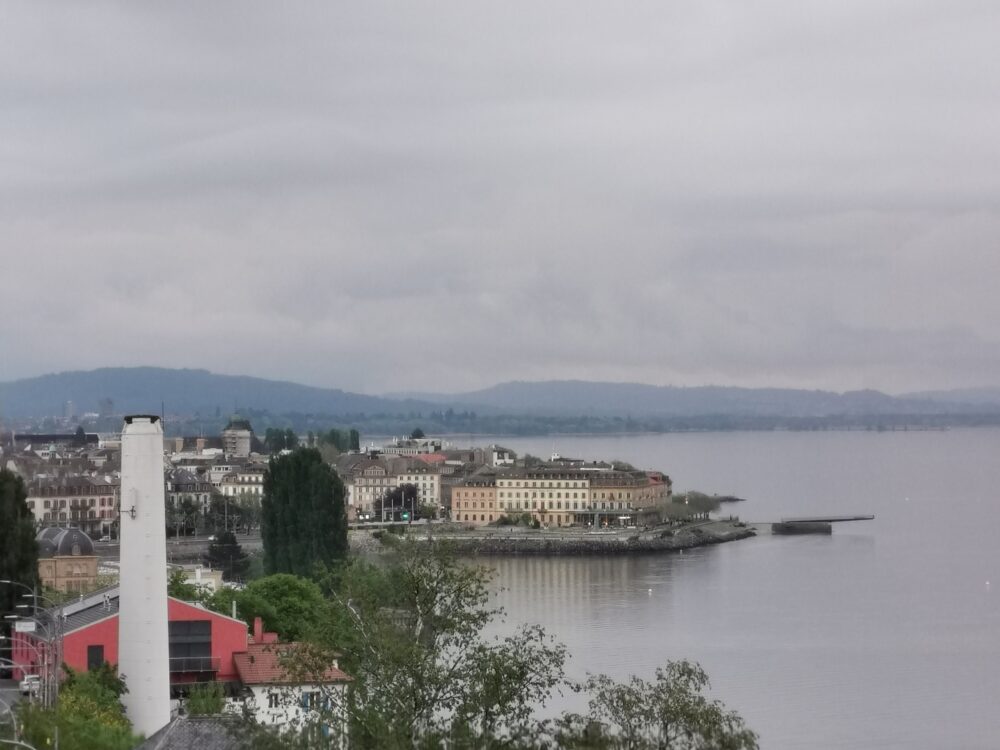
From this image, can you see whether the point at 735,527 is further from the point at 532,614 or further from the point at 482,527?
the point at 532,614

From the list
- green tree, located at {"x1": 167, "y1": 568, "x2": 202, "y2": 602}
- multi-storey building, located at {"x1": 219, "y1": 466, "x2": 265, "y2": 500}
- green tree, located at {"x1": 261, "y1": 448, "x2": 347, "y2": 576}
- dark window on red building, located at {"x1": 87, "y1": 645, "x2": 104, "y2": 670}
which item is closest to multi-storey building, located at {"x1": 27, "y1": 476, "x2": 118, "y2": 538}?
multi-storey building, located at {"x1": 219, "y1": 466, "x2": 265, "y2": 500}

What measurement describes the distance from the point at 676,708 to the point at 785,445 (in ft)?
453

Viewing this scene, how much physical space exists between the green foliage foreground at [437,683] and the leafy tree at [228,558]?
24664mm

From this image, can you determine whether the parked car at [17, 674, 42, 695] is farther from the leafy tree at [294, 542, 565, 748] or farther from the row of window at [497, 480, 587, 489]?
the row of window at [497, 480, 587, 489]

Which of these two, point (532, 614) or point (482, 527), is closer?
point (532, 614)

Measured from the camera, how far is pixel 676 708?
26.2 ft

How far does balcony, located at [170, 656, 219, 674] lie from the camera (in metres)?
12.3

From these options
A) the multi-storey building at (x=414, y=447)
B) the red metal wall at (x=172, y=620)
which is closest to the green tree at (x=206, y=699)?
the red metal wall at (x=172, y=620)

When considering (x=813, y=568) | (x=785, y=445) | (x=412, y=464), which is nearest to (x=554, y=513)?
(x=412, y=464)

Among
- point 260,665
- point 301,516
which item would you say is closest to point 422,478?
point 301,516

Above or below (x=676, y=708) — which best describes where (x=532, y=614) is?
below

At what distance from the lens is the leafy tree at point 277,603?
1556cm

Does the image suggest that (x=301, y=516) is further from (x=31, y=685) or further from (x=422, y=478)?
(x=422, y=478)

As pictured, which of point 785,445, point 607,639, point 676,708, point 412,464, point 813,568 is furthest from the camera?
point 785,445
